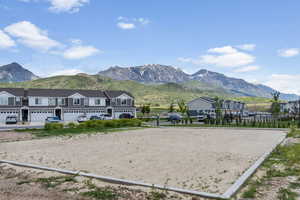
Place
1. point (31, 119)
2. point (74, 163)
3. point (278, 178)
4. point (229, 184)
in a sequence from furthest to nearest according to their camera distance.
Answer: point (31, 119) < point (74, 163) < point (278, 178) < point (229, 184)

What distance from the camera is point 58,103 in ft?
167

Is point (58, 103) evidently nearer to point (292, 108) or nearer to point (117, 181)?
point (117, 181)

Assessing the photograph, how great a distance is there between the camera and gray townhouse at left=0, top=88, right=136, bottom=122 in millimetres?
46656

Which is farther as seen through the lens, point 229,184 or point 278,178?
point 278,178

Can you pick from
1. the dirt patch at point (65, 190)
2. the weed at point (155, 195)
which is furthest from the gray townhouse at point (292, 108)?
the dirt patch at point (65, 190)

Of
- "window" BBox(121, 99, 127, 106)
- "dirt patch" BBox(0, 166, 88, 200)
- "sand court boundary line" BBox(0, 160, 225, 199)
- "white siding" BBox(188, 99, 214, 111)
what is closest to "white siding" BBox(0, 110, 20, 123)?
"window" BBox(121, 99, 127, 106)

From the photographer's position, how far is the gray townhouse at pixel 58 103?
46.7 metres

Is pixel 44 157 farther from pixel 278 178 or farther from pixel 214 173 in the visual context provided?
pixel 278 178

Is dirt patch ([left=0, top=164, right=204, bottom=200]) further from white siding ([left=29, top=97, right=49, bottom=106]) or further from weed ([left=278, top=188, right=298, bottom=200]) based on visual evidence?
white siding ([left=29, top=97, right=49, bottom=106])

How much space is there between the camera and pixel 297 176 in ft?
26.7

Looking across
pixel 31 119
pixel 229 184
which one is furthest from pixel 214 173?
pixel 31 119

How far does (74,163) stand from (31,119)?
42.0m

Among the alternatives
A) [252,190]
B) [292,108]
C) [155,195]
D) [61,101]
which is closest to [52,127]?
[155,195]

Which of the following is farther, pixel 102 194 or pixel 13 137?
pixel 13 137
